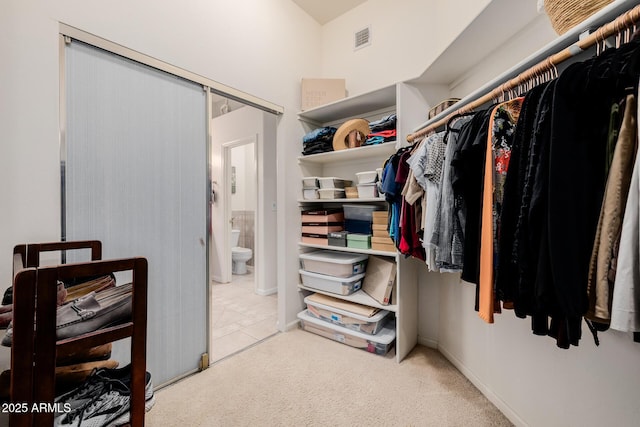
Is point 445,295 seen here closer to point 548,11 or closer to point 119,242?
point 548,11

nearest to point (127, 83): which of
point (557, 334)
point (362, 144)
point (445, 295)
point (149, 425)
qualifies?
point (362, 144)

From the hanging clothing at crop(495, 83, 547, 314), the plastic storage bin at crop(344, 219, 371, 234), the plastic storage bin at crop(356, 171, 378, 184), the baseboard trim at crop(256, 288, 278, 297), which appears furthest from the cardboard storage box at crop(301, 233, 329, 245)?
the hanging clothing at crop(495, 83, 547, 314)

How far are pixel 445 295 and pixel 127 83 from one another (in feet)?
8.32

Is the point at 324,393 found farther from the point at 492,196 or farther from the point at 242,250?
the point at 242,250

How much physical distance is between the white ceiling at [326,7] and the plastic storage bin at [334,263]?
7.81ft

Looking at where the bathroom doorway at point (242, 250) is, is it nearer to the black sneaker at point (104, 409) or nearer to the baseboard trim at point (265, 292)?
the baseboard trim at point (265, 292)

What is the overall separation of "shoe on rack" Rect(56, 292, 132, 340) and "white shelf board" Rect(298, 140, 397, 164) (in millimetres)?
1820

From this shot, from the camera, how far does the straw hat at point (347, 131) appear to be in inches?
90.6

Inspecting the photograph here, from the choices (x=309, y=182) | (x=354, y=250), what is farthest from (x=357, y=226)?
(x=309, y=182)

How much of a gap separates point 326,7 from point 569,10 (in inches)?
91.6

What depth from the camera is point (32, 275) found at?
68 centimetres

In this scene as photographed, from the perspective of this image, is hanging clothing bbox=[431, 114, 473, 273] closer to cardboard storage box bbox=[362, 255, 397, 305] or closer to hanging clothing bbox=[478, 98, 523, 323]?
hanging clothing bbox=[478, 98, 523, 323]

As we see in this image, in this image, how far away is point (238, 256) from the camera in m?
4.46

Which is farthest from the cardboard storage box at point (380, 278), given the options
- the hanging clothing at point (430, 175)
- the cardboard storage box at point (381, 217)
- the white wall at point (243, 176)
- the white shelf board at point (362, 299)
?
the white wall at point (243, 176)
